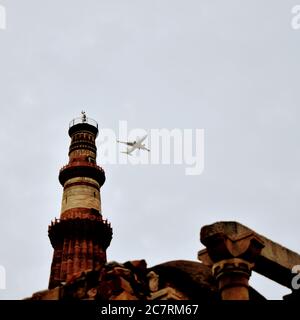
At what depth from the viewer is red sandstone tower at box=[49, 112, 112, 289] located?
103ft

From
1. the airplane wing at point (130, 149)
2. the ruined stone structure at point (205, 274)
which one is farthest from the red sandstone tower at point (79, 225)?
the ruined stone structure at point (205, 274)

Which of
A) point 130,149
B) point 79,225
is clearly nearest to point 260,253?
point 79,225

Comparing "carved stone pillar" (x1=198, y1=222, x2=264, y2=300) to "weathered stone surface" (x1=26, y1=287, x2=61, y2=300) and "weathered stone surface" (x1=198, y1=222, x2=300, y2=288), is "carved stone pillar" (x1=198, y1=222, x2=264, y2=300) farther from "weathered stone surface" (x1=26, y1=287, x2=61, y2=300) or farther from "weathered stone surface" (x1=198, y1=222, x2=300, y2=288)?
"weathered stone surface" (x1=26, y1=287, x2=61, y2=300)

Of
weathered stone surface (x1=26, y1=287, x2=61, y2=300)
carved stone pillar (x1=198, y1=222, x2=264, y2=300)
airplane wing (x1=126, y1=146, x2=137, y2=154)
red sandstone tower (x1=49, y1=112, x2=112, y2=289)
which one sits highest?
airplane wing (x1=126, y1=146, x2=137, y2=154)

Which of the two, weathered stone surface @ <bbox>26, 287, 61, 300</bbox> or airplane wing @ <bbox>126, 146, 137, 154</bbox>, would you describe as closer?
weathered stone surface @ <bbox>26, 287, 61, 300</bbox>

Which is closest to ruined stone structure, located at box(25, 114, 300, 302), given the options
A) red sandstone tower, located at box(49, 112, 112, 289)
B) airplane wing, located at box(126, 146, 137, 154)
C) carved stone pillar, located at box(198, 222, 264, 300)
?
carved stone pillar, located at box(198, 222, 264, 300)

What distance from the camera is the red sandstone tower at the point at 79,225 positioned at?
31453mm

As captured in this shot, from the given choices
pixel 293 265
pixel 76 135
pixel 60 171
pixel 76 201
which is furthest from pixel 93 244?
pixel 293 265

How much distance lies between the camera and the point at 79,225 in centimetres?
3156

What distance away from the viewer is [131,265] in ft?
27.0

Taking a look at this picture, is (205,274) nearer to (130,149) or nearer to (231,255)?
(231,255)

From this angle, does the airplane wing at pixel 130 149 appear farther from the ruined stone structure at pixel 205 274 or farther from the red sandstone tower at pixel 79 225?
the ruined stone structure at pixel 205 274

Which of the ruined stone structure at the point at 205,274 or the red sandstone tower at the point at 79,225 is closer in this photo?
the ruined stone structure at the point at 205,274
